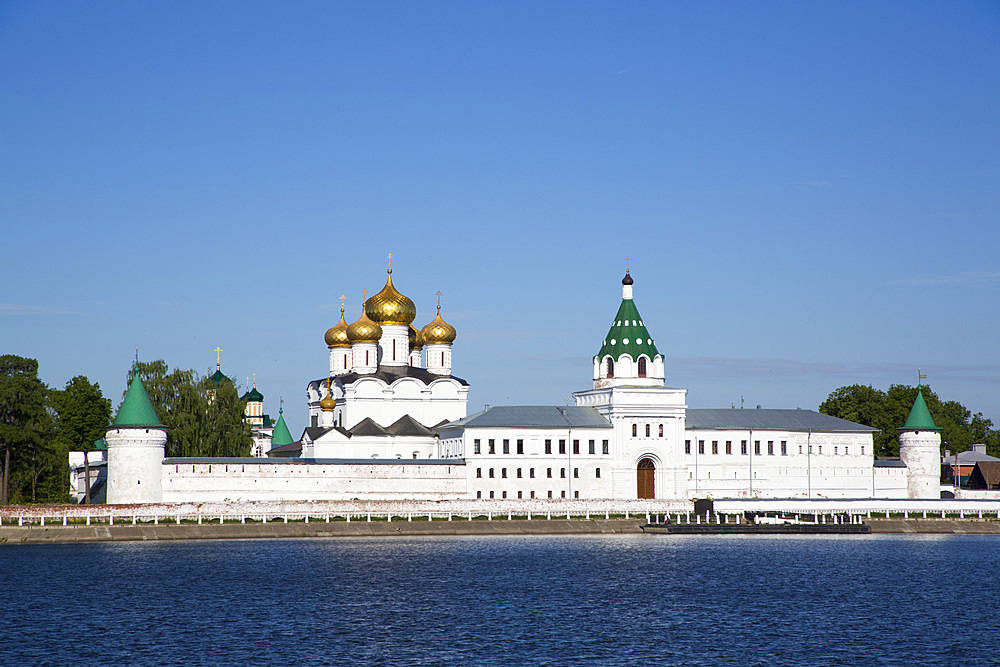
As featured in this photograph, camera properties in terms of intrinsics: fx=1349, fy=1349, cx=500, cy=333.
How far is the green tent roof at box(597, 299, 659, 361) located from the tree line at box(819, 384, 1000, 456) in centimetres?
1960

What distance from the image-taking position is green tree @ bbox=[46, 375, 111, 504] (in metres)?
61.5

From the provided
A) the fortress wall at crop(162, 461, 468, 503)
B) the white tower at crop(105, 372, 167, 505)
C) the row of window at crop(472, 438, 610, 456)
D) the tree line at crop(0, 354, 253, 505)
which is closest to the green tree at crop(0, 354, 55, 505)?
the tree line at crop(0, 354, 253, 505)

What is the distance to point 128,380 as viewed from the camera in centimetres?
6350

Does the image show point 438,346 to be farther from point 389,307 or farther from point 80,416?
point 80,416

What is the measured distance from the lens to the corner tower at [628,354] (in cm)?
6391

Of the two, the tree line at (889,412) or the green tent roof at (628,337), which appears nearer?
the green tent roof at (628,337)

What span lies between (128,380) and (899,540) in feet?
116

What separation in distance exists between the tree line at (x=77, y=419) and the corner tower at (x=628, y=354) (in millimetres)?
17230

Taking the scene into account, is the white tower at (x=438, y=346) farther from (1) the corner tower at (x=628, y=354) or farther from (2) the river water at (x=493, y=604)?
(2) the river water at (x=493, y=604)

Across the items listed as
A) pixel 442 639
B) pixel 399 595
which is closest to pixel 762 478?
pixel 399 595

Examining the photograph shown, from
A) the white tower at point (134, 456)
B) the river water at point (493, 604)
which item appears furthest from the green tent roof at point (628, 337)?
the white tower at point (134, 456)

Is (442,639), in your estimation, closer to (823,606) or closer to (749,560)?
(823,606)

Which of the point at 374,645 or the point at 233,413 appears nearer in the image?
the point at 374,645

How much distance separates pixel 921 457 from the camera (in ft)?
222
